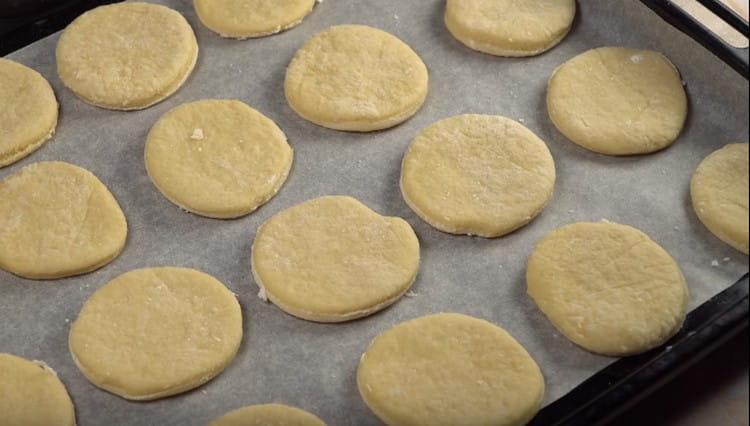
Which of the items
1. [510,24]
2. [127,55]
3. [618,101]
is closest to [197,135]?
[127,55]

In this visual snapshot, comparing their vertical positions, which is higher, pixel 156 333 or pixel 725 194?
pixel 725 194

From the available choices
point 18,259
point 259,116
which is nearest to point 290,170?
point 259,116

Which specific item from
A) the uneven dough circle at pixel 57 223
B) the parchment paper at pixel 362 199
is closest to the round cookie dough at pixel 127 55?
the parchment paper at pixel 362 199

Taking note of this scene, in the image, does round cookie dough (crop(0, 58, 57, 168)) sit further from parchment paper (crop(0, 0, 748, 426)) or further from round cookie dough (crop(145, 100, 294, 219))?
round cookie dough (crop(145, 100, 294, 219))

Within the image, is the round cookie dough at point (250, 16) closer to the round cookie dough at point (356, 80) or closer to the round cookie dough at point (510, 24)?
the round cookie dough at point (356, 80)

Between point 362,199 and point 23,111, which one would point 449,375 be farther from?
point 23,111
